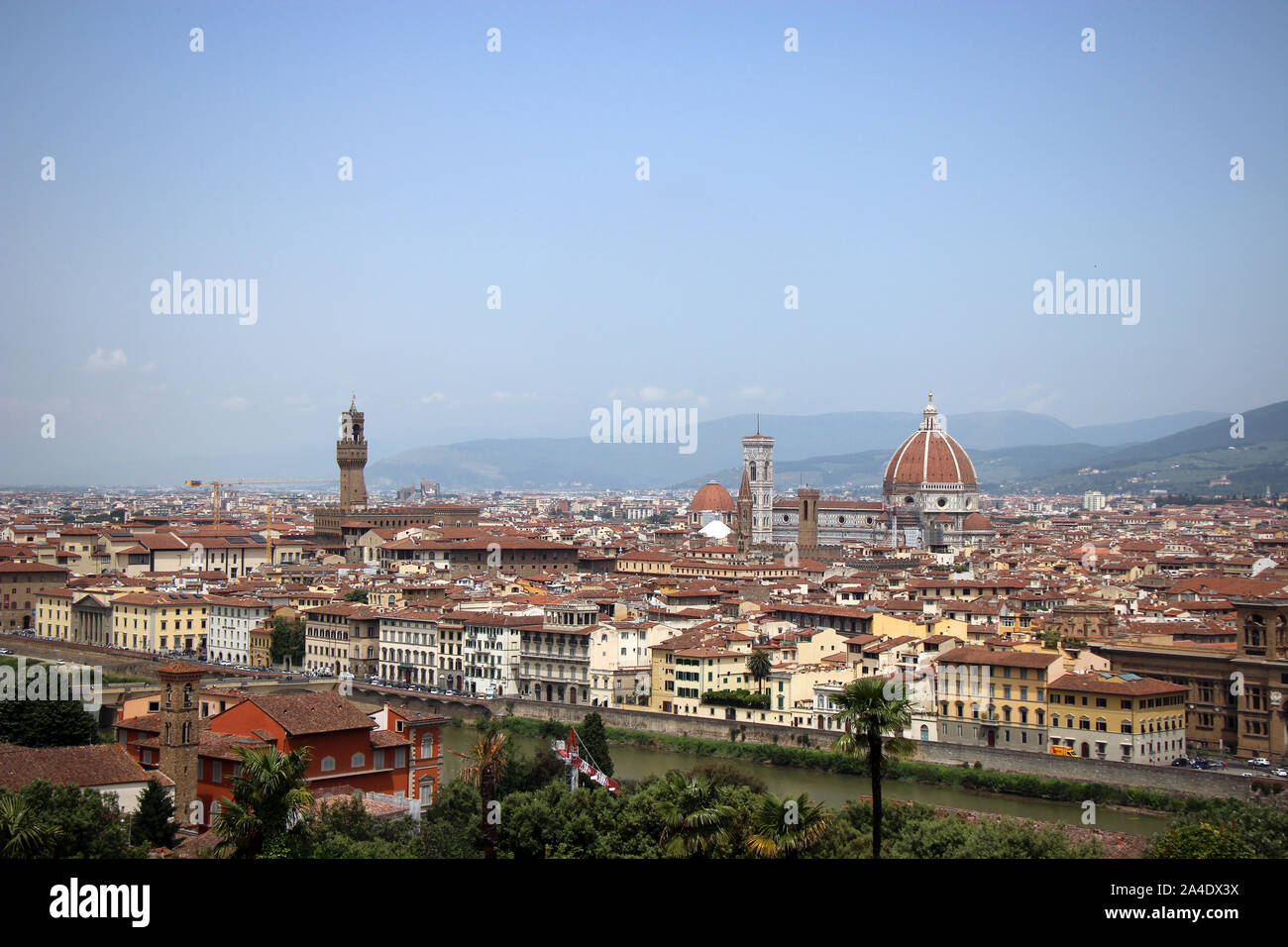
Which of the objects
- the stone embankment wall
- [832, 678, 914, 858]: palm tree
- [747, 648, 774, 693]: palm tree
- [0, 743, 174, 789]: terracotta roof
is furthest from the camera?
[747, 648, 774, 693]: palm tree

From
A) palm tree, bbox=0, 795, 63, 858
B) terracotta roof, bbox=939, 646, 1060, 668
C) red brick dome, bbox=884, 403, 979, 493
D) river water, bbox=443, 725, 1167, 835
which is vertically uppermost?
red brick dome, bbox=884, 403, 979, 493

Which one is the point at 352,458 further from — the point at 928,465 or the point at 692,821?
the point at 692,821

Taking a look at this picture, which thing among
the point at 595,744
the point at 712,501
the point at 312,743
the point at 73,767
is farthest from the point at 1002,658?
the point at 712,501

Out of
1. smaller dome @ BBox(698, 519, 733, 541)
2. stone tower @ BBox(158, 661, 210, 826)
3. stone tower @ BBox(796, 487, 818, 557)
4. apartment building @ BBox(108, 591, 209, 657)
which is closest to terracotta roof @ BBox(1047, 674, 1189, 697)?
stone tower @ BBox(158, 661, 210, 826)

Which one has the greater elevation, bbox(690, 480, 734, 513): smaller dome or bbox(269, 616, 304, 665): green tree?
bbox(690, 480, 734, 513): smaller dome

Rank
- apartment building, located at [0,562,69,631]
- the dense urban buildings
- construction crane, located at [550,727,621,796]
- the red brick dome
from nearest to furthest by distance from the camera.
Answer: construction crane, located at [550,727,621,796] < the dense urban buildings < apartment building, located at [0,562,69,631] < the red brick dome

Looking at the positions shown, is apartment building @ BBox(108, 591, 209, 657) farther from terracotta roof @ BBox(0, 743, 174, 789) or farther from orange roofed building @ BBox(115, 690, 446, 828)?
terracotta roof @ BBox(0, 743, 174, 789)
